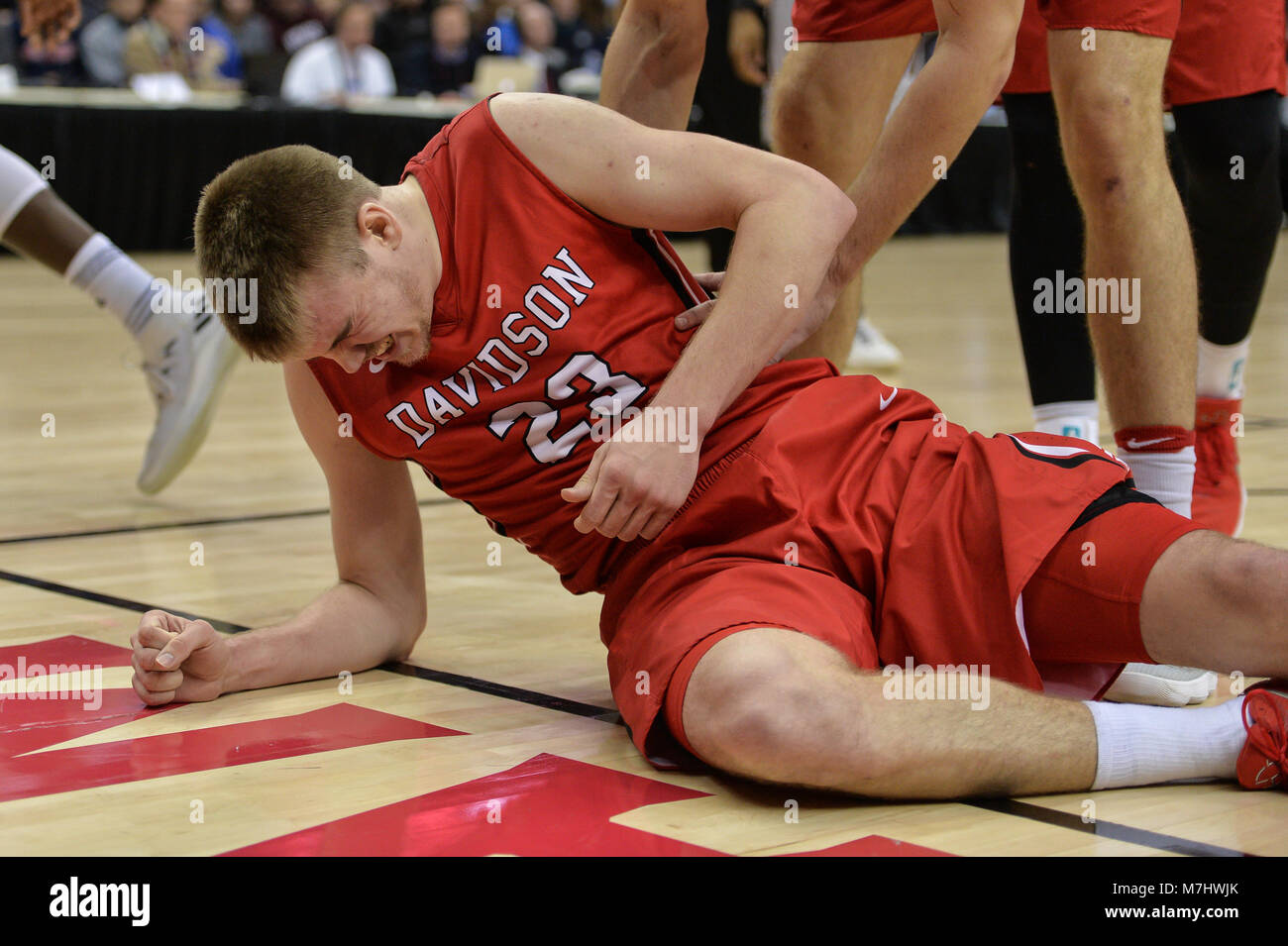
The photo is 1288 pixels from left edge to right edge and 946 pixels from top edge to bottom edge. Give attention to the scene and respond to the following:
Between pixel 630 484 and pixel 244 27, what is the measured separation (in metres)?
8.45

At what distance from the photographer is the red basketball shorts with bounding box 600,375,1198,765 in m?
1.34

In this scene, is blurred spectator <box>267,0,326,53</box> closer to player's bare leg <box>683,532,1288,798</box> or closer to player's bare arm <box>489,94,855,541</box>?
player's bare arm <box>489,94,855,541</box>

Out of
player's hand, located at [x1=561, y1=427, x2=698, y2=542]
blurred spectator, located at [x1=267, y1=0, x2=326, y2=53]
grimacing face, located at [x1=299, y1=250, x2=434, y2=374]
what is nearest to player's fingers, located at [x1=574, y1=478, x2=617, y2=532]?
player's hand, located at [x1=561, y1=427, x2=698, y2=542]

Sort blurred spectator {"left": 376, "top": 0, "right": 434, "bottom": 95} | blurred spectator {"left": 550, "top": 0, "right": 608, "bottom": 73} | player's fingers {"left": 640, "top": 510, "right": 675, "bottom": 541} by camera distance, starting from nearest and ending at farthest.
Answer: player's fingers {"left": 640, "top": 510, "right": 675, "bottom": 541} → blurred spectator {"left": 376, "top": 0, "right": 434, "bottom": 95} → blurred spectator {"left": 550, "top": 0, "right": 608, "bottom": 73}

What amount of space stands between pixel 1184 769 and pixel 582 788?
466 millimetres

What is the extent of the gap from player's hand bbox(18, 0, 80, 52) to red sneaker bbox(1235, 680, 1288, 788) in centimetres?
218

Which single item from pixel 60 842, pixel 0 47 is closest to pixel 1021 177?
pixel 60 842

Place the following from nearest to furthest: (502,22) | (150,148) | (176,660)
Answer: (176,660) → (150,148) → (502,22)

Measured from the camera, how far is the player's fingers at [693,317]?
1.49 metres

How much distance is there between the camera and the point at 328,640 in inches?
64.6

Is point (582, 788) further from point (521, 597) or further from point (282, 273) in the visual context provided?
point (521, 597)

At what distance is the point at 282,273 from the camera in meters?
1.33

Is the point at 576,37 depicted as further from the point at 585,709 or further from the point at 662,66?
the point at 585,709

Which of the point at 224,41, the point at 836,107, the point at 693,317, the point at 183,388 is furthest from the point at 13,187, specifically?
the point at 224,41
